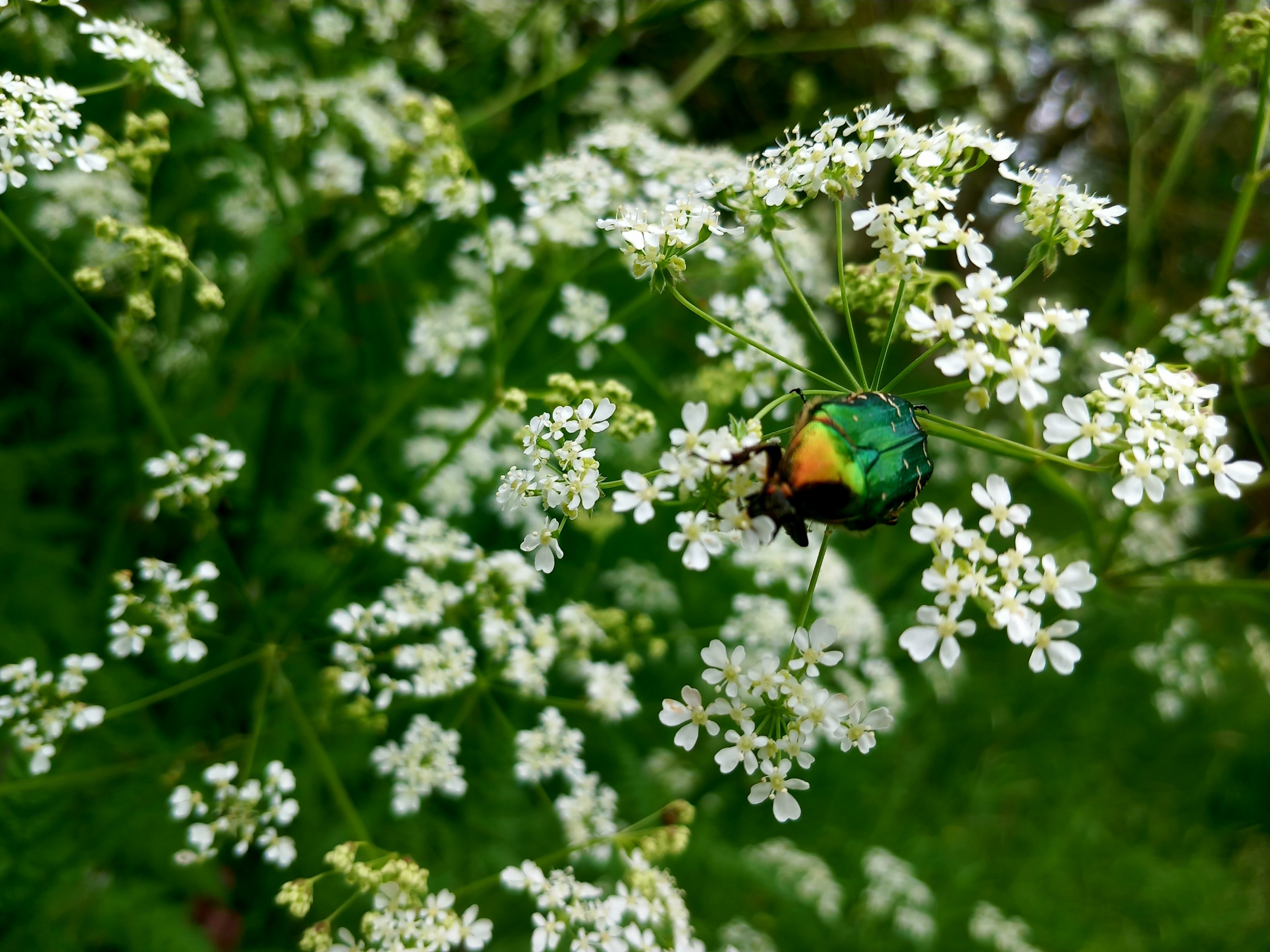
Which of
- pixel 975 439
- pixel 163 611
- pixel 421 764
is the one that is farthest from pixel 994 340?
pixel 163 611

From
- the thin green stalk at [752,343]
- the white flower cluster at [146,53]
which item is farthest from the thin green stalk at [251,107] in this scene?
the thin green stalk at [752,343]

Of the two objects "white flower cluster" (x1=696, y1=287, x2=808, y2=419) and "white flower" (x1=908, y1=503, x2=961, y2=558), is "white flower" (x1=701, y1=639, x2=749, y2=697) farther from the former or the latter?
"white flower cluster" (x1=696, y1=287, x2=808, y2=419)


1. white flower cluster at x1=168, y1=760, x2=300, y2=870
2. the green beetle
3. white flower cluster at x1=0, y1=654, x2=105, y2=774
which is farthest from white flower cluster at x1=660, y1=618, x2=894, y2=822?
white flower cluster at x1=0, y1=654, x2=105, y2=774

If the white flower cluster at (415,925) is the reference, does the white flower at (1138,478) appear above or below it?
above

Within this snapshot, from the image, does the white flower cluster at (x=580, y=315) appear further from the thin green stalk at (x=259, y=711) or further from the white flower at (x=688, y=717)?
the white flower at (x=688, y=717)

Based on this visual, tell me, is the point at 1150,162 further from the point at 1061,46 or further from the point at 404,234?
the point at 404,234

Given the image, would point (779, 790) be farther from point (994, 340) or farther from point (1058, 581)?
point (994, 340)

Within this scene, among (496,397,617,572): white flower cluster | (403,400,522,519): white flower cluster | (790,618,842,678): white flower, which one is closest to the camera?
(790,618,842,678): white flower
